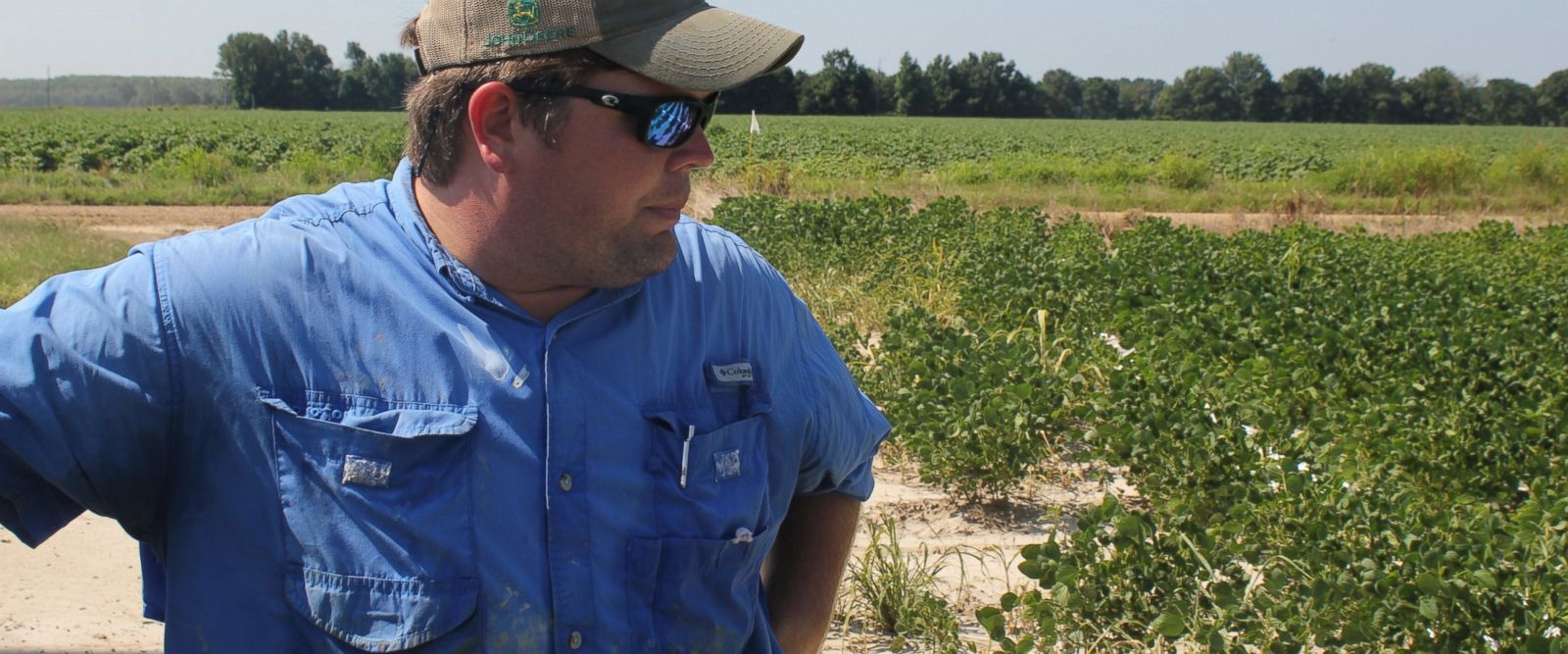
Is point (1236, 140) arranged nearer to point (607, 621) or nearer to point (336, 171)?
point (336, 171)

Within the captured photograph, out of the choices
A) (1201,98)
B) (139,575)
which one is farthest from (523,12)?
(1201,98)

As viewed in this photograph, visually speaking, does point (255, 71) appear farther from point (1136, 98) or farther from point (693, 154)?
point (693, 154)

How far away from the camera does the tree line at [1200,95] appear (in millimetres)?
76188

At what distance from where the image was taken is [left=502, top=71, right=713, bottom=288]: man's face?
61.0 inches

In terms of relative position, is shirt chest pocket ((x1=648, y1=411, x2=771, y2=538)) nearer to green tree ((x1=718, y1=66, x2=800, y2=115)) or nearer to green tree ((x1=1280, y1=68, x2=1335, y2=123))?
green tree ((x1=718, y1=66, x2=800, y2=115))

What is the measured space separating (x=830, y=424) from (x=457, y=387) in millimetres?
543

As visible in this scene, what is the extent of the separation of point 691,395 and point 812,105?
74.4 metres

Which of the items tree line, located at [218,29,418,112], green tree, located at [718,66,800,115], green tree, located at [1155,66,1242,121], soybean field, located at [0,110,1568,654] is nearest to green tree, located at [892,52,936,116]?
green tree, located at [718,66,800,115]

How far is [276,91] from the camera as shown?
82.3 metres

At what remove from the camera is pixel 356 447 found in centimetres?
145

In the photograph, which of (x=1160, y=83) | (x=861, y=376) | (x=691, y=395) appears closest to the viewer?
(x=691, y=395)

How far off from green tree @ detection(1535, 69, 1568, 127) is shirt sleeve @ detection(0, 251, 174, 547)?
4192 inches

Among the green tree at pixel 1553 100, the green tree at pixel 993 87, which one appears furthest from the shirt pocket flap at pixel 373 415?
the green tree at pixel 1553 100

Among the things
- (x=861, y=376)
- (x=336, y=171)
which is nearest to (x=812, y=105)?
(x=336, y=171)
